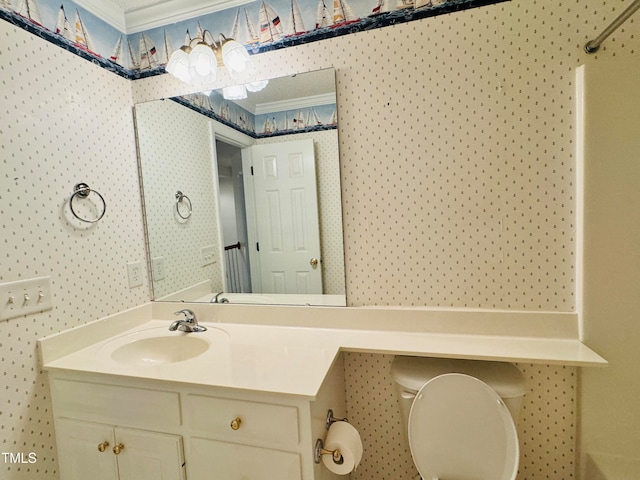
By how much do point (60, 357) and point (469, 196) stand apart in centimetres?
171

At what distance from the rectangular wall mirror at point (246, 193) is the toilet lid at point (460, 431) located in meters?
0.52

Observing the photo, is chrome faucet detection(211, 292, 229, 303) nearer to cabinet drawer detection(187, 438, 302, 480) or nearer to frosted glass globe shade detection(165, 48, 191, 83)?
cabinet drawer detection(187, 438, 302, 480)

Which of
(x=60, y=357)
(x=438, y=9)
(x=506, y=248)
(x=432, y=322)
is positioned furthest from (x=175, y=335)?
(x=438, y=9)

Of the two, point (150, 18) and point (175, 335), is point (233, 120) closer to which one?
point (150, 18)

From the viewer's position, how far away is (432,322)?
1.28 metres

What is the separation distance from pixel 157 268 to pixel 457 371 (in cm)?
148

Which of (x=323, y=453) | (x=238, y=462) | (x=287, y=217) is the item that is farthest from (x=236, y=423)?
(x=287, y=217)

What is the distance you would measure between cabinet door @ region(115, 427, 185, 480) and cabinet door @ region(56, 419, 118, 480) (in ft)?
0.15

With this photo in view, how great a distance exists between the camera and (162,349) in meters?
1.41

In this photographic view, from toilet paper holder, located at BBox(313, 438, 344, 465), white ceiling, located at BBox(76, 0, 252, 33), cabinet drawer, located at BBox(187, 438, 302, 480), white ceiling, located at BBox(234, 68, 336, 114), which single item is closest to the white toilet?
toilet paper holder, located at BBox(313, 438, 344, 465)

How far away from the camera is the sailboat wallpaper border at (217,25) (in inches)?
47.1

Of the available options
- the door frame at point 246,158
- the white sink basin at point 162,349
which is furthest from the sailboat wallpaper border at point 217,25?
the white sink basin at point 162,349

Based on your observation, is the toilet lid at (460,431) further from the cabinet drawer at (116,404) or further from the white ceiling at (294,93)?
the white ceiling at (294,93)

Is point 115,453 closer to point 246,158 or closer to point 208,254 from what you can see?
point 208,254
